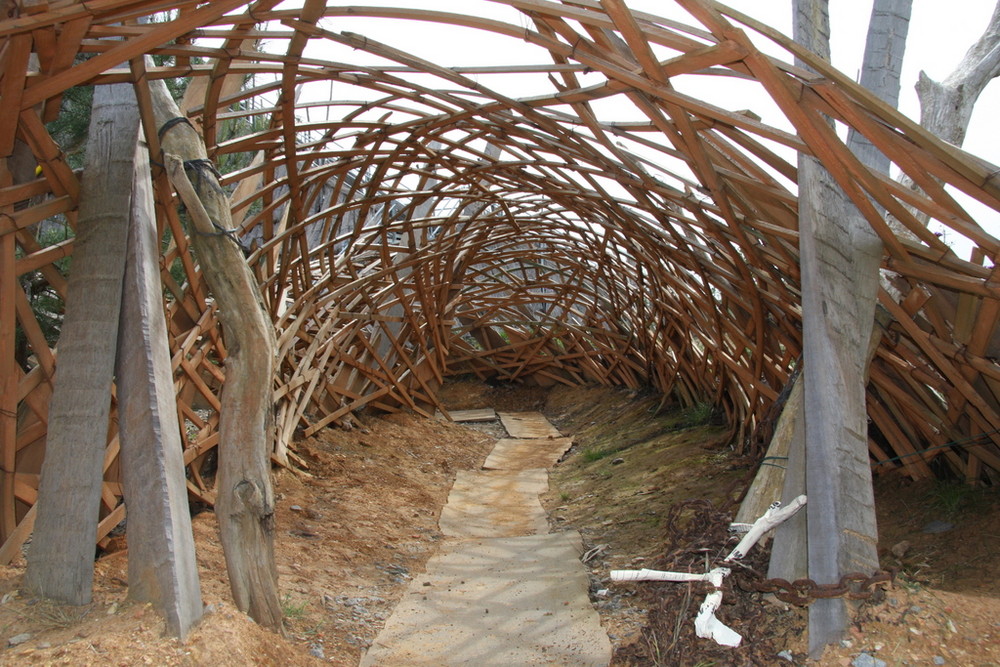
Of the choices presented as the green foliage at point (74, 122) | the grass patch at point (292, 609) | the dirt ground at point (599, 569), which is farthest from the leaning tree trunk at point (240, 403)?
the green foliage at point (74, 122)

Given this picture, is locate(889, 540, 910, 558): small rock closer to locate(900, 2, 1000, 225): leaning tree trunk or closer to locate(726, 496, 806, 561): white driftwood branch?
locate(726, 496, 806, 561): white driftwood branch

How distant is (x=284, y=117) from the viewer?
13.6 feet

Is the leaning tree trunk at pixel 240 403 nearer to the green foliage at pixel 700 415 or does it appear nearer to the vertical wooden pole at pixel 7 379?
the vertical wooden pole at pixel 7 379

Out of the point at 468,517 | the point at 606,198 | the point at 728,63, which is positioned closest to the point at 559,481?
the point at 468,517

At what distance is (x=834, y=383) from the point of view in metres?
2.26

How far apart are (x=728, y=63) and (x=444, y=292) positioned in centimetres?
733

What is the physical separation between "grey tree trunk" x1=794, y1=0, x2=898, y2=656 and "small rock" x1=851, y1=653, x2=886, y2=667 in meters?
0.09

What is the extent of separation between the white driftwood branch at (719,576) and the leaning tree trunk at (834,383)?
108 mm

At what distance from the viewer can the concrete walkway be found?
9.70 feet

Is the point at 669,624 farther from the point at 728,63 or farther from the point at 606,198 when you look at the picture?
the point at 606,198

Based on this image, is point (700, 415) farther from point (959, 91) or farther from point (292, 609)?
point (292, 609)

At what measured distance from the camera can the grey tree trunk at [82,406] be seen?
8.12 ft

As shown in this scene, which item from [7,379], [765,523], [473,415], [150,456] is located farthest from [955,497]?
[473,415]

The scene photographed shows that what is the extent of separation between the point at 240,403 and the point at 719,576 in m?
1.70
